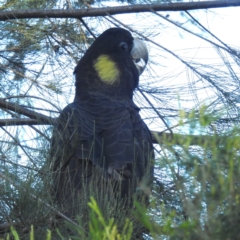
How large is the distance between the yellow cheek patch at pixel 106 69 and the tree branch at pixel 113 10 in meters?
0.69

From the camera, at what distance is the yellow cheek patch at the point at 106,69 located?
448 centimetres

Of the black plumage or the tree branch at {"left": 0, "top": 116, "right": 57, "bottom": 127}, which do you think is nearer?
the black plumage

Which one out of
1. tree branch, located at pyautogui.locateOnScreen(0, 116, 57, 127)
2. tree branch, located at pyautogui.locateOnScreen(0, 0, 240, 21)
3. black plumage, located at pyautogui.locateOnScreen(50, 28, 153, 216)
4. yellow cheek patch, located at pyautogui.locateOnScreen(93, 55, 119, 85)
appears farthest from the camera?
yellow cheek patch, located at pyautogui.locateOnScreen(93, 55, 119, 85)

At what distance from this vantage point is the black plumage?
2.55 metres

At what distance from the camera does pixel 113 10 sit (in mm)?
3715

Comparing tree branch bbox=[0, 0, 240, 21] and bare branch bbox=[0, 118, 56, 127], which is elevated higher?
tree branch bbox=[0, 0, 240, 21]

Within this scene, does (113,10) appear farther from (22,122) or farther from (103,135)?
(22,122)

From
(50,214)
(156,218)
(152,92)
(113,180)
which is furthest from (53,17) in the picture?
(156,218)

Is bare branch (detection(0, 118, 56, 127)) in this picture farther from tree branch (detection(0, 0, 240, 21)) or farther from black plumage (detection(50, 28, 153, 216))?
tree branch (detection(0, 0, 240, 21))

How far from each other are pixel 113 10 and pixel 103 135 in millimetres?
845

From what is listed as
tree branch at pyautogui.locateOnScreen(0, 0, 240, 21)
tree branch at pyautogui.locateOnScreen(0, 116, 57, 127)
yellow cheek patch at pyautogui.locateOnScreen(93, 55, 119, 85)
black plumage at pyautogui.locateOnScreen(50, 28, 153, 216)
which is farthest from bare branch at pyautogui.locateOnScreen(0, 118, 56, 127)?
yellow cheek patch at pyautogui.locateOnScreen(93, 55, 119, 85)

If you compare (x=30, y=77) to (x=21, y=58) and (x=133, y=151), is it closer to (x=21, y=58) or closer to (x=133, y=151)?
(x=21, y=58)

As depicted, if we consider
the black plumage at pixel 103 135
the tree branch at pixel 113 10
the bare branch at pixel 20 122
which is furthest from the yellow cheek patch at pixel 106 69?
the bare branch at pixel 20 122

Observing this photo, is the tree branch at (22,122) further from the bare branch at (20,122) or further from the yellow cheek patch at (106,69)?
the yellow cheek patch at (106,69)
